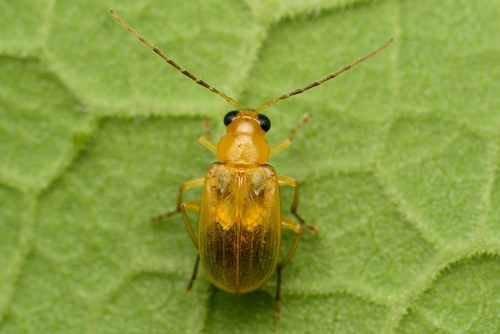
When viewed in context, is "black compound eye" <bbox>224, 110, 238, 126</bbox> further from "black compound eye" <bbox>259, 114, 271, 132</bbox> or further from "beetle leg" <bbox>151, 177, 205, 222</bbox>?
"beetle leg" <bbox>151, 177, 205, 222</bbox>

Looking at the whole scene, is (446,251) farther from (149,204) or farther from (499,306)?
(149,204)

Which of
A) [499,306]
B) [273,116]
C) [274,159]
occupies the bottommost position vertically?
[499,306]

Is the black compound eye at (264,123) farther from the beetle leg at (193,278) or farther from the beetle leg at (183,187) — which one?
the beetle leg at (193,278)

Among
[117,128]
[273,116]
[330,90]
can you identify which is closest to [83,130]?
[117,128]

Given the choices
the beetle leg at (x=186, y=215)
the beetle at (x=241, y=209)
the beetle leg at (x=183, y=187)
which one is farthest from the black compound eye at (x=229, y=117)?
the beetle leg at (x=186, y=215)

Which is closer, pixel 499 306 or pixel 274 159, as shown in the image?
pixel 499 306
